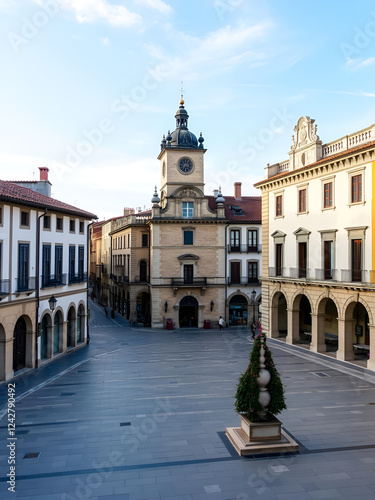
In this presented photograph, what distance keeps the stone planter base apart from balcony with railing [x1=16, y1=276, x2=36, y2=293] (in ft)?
51.1

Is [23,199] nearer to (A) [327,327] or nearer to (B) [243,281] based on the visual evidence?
(A) [327,327]

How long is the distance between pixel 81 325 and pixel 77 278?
4355 mm

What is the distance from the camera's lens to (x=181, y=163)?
157 ft

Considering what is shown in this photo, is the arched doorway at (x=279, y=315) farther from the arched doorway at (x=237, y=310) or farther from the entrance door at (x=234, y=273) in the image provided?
the entrance door at (x=234, y=273)

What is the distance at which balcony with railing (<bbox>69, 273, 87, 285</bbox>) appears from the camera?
106 feet

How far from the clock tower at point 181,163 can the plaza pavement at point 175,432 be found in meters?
23.4

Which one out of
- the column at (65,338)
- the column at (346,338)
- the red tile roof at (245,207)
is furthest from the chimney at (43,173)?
the column at (346,338)

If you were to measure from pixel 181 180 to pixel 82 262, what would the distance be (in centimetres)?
1734

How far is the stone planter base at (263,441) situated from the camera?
44.6 ft

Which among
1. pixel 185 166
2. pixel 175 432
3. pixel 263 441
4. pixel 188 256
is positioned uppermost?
pixel 185 166

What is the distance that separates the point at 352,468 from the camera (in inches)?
505

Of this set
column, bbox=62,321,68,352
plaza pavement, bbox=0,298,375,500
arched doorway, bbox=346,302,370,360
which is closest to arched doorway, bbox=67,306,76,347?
column, bbox=62,321,68,352

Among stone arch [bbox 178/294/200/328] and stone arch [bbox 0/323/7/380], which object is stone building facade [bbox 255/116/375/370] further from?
stone arch [bbox 0/323/7/380]

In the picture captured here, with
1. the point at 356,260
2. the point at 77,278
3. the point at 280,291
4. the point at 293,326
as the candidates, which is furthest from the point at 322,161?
the point at 77,278
